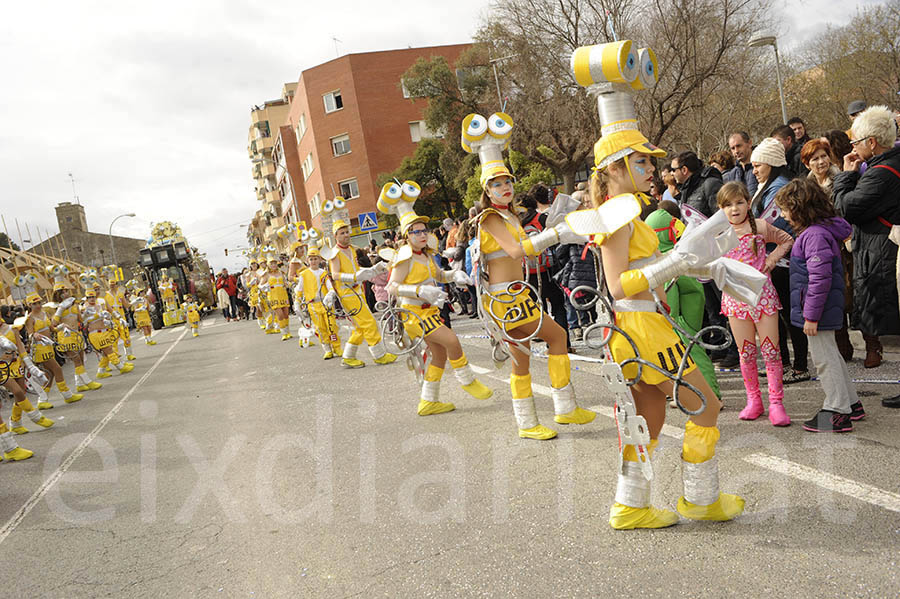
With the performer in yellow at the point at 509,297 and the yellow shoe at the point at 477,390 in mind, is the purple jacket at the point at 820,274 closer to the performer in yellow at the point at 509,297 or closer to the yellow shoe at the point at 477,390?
the performer in yellow at the point at 509,297

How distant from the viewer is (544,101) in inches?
907

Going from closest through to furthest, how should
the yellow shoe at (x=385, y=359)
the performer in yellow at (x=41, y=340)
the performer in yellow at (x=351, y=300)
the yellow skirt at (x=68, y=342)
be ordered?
the performer in yellow at (x=351, y=300), the yellow shoe at (x=385, y=359), the performer in yellow at (x=41, y=340), the yellow skirt at (x=68, y=342)

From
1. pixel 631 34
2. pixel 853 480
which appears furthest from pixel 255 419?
pixel 631 34

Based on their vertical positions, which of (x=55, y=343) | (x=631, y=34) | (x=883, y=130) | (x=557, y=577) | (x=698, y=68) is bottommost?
Answer: (x=557, y=577)

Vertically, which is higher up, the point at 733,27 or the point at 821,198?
the point at 733,27

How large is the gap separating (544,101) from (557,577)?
849 inches

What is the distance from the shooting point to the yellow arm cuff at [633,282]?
3.19m

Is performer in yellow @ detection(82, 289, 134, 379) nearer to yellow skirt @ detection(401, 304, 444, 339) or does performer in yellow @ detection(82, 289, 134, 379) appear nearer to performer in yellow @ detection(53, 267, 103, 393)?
performer in yellow @ detection(53, 267, 103, 393)

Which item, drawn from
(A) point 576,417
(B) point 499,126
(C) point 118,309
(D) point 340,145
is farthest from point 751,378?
(D) point 340,145

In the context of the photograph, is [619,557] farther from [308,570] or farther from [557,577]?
[308,570]

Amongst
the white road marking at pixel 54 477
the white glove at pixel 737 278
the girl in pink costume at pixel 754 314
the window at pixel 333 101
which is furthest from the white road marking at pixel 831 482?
the window at pixel 333 101

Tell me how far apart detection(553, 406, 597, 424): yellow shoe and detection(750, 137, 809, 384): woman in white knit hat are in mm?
1740

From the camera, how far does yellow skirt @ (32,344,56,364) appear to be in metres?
10.8

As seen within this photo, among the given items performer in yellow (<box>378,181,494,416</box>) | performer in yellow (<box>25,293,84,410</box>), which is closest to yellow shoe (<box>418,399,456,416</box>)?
performer in yellow (<box>378,181,494,416</box>)
